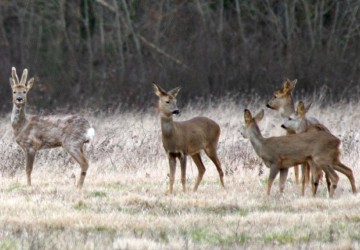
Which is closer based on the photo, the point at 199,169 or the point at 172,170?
the point at 172,170


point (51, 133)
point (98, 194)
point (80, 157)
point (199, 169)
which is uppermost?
point (51, 133)

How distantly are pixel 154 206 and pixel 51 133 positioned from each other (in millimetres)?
3037

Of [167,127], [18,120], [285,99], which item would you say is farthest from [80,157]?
[285,99]

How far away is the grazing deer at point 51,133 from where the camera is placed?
1435 centimetres

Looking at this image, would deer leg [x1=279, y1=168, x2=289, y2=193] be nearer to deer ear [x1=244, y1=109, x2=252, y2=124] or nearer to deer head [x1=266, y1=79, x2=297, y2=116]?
deer ear [x1=244, y1=109, x2=252, y2=124]

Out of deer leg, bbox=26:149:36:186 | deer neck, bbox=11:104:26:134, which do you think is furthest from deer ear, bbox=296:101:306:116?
deer neck, bbox=11:104:26:134

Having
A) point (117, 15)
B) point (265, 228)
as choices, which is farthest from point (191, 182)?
point (117, 15)

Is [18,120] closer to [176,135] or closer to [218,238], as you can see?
[176,135]

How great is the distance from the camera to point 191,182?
14.7 metres

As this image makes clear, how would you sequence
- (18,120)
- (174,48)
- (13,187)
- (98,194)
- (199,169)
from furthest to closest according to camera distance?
(174,48) → (18,120) → (199,169) → (13,187) → (98,194)

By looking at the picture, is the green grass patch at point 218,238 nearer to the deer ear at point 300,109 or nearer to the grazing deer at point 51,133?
the deer ear at point 300,109

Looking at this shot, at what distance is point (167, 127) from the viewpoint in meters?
13.7

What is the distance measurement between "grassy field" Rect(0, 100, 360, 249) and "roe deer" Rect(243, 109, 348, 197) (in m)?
0.31

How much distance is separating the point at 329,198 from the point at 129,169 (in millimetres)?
4186
